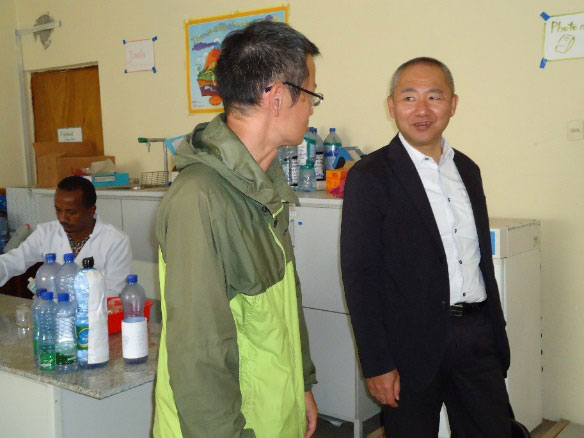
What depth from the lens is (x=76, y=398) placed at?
6.34 feet

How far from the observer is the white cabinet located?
3119 mm

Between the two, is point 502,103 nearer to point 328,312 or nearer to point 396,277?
point 328,312

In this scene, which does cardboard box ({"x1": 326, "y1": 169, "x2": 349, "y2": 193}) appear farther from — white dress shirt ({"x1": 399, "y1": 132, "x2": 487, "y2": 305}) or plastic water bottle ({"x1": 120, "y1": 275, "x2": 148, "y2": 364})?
plastic water bottle ({"x1": 120, "y1": 275, "x2": 148, "y2": 364})

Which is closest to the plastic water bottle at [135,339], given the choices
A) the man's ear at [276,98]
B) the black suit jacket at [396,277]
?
the black suit jacket at [396,277]

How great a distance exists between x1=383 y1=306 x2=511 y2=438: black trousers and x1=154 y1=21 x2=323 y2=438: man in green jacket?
680mm

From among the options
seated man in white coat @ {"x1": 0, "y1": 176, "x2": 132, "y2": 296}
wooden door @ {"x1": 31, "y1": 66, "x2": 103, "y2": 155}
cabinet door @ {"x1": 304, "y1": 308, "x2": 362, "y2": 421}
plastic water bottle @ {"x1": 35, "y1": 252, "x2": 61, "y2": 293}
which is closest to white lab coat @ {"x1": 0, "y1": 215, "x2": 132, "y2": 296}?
seated man in white coat @ {"x1": 0, "y1": 176, "x2": 132, "y2": 296}

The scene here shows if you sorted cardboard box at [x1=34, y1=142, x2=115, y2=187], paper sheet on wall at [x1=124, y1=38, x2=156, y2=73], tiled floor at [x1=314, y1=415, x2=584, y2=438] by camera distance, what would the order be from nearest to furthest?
tiled floor at [x1=314, y1=415, x2=584, y2=438] < paper sheet on wall at [x1=124, y1=38, x2=156, y2=73] < cardboard box at [x1=34, y1=142, x2=115, y2=187]

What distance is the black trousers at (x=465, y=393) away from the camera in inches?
76.2

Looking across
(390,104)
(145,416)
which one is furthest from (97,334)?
(390,104)

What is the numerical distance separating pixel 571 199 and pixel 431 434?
5.14 feet

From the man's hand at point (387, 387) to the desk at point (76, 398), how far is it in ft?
2.31

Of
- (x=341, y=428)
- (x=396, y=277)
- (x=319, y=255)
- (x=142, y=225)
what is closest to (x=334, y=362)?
(x=341, y=428)

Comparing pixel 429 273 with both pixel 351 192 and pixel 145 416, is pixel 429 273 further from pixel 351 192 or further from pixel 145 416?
pixel 145 416

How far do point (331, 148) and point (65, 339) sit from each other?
82.2 inches
